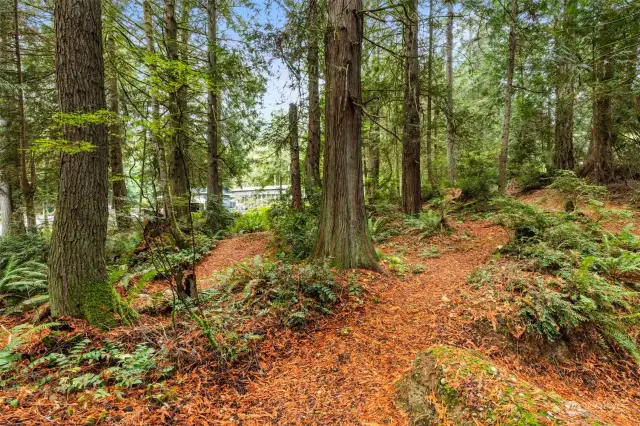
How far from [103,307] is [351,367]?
2685 millimetres

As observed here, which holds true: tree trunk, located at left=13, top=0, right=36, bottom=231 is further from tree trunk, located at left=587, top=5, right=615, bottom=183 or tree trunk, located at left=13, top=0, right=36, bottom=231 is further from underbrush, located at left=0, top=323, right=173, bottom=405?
tree trunk, located at left=587, top=5, right=615, bottom=183

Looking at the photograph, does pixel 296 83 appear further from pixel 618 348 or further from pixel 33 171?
pixel 33 171

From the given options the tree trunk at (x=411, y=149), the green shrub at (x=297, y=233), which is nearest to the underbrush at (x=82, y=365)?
the green shrub at (x=297, y=233)

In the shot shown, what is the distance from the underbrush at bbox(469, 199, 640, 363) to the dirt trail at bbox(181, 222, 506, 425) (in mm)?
654

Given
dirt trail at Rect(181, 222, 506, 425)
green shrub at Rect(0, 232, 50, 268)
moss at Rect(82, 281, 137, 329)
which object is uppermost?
green shrub at Rect(0, 232, 50, 268)

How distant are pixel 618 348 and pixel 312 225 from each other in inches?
201

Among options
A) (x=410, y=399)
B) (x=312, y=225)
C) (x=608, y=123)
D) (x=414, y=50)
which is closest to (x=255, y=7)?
(x=414, y=50)

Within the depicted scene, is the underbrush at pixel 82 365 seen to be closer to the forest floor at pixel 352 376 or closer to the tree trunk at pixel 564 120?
the forest floor at pixel 352 376

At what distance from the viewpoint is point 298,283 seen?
3.90 m

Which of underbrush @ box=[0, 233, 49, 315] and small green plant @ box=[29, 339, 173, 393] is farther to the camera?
underbrush @ box=[0, 233, 49, 315]

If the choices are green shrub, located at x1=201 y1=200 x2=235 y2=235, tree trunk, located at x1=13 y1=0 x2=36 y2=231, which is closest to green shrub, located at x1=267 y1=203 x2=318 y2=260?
green shrub, located at x1=201 y1=200 x2=235 y2=235

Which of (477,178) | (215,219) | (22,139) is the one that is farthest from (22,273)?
(477,178)

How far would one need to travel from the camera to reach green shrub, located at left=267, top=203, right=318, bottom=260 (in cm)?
603

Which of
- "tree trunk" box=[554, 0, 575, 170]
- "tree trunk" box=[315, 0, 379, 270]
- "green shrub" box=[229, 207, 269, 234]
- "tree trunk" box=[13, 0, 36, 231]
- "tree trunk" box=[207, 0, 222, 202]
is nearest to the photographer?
"tree trunk" box=[315, 0, 379, 270]
